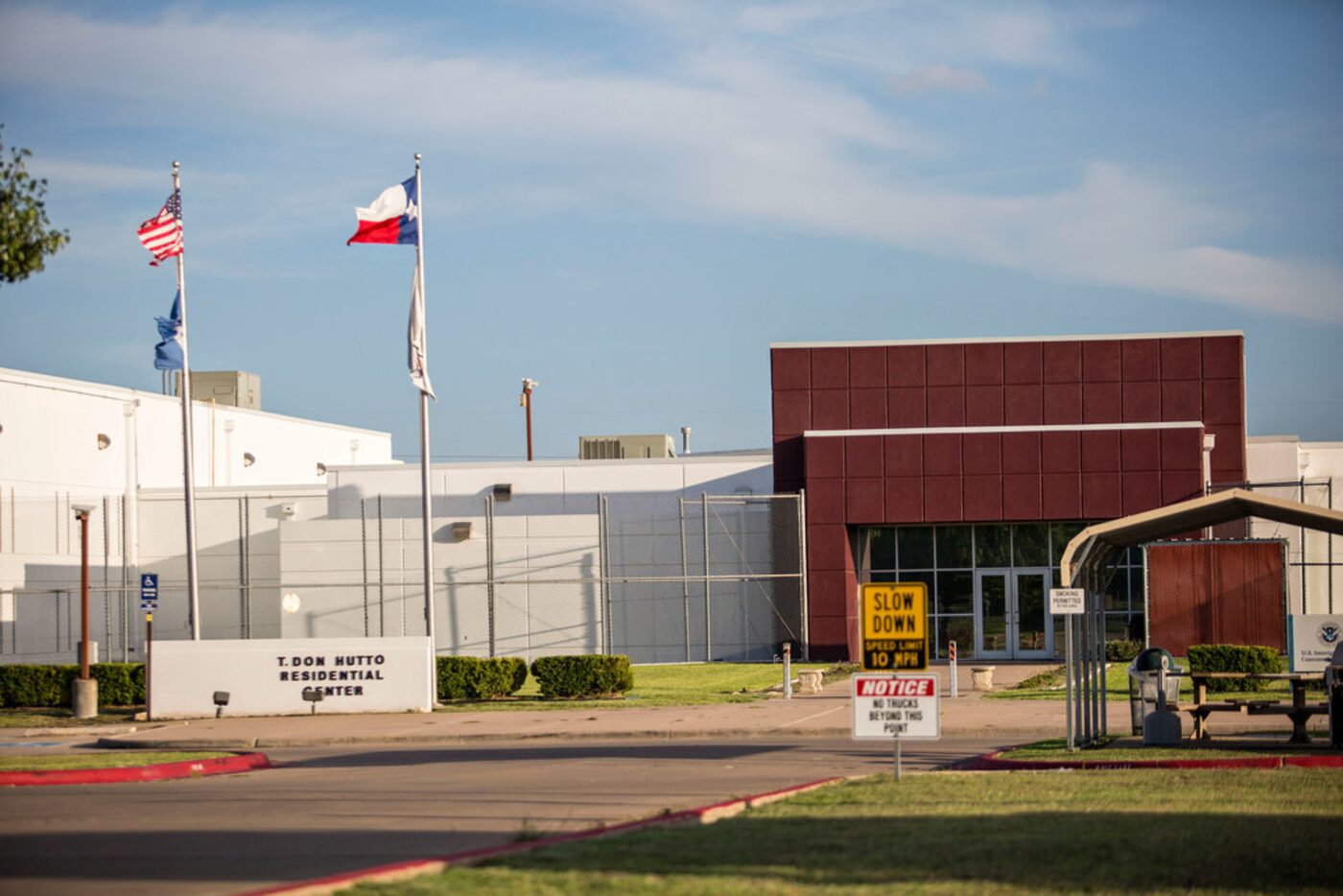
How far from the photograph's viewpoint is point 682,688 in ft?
107

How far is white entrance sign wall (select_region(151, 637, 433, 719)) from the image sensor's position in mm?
28391

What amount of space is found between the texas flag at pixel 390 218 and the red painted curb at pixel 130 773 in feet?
39.2

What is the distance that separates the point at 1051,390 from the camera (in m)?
41.1

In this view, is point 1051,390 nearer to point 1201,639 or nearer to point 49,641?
point 1201,639

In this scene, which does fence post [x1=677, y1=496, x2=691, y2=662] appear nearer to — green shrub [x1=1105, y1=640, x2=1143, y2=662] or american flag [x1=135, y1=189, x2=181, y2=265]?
green shrub [x1=1105, y1=640, x2=1143, y2=662]

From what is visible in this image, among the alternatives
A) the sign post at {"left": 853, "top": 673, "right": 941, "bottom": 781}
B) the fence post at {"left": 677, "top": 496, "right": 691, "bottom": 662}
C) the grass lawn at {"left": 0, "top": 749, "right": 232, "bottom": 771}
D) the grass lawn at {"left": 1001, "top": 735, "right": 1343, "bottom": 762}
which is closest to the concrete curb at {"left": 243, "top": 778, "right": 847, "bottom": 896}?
the sign post at {"left": 853, "top": 673, "right": 941, "bottom": 781}

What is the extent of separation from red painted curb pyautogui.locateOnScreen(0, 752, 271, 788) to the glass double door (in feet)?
86.1

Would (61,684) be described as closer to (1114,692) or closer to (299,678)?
(299,678)

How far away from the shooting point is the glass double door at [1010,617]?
4225cm

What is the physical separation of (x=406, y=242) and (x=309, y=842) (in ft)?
62.0

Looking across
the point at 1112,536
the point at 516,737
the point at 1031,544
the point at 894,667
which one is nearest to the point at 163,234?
the point at 516,737

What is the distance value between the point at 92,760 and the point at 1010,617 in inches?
1100

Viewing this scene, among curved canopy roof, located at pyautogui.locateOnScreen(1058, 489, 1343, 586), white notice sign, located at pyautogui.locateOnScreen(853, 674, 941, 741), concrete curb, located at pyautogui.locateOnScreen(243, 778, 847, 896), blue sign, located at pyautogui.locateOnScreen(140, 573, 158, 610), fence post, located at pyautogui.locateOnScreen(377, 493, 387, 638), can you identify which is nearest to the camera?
concrete curb, located at pyautogui.locateOnScreen(243, 778, 847, 896)

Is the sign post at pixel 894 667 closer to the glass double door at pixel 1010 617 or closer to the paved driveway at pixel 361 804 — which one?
the paved driveway at pixel 361 804
